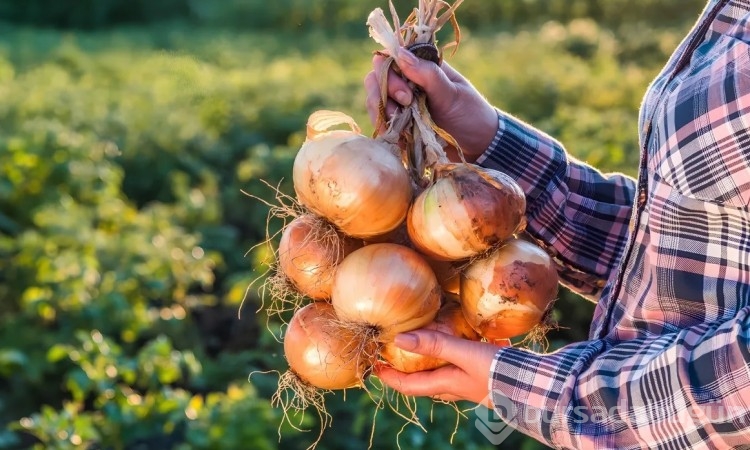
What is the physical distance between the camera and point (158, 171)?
5.43 m

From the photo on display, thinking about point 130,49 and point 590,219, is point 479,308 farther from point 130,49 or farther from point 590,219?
point 130,49

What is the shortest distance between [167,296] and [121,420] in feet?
3.72

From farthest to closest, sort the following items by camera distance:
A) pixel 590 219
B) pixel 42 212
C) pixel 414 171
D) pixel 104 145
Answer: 1. pixel 104 145
2. pixel 42 212
3. pixel 590 219
4. pixel 414 171

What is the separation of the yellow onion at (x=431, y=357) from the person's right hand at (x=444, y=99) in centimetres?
33

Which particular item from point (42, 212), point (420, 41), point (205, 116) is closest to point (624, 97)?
point (205, 116)

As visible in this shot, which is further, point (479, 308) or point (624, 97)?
point (624, 97)

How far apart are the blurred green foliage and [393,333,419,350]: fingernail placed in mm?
316

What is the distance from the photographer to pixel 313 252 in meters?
1.35

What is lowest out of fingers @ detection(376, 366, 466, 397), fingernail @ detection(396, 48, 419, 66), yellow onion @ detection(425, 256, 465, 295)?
fingers @ detection(376, 366, 466, 397)

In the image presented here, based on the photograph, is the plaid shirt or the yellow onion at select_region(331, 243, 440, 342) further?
the yellow onion at select_region(331, 243, 440, 342)

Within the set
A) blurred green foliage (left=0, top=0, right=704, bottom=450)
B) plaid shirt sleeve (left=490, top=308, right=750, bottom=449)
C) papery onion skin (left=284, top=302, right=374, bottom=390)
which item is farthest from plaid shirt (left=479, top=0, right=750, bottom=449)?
blurred green foliage (left=0, top=0, right=704, bottom=450)

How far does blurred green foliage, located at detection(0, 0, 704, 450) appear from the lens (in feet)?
8.85

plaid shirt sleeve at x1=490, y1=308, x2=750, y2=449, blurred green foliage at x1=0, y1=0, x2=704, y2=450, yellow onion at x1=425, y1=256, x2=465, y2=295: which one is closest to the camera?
plaid shirt sleeve at x1=490, y1=308, x2=750, y2=449

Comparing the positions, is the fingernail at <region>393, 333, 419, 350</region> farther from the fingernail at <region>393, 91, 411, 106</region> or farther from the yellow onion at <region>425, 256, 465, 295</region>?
the fingernail at <region>393, 91, 411, 106</region>
